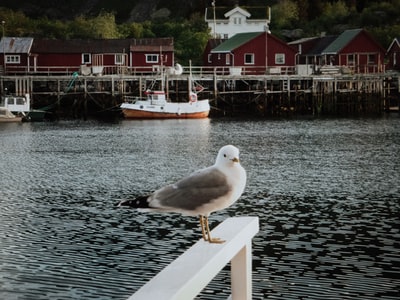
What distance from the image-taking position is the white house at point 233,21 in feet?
349

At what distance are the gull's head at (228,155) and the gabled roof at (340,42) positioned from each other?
2842 inches

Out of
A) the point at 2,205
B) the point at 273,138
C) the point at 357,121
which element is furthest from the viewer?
the point at 357,121

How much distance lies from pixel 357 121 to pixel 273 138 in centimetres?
1608

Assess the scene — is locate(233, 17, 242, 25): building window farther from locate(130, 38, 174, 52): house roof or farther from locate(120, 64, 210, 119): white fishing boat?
locate(120, 64, 210, 119): white fishing boat

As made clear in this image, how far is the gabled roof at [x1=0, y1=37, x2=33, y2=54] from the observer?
7481 cm

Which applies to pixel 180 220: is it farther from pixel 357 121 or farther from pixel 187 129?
pixel 357 121

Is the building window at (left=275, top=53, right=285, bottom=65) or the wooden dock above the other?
the building window at (left=275, top=53, right=285, bottom=65)

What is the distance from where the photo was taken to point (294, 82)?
78.1 metres

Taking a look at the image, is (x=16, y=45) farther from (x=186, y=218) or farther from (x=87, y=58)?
(x=186, y=218)

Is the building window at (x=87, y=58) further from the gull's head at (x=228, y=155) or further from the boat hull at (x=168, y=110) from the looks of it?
the gull's head at (x=228, y=155)

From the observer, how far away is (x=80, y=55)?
75875 millimetres

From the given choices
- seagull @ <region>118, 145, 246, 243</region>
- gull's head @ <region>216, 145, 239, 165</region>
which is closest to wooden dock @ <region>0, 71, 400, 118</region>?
seagull @ <region>118, 145, 246, 243</region>

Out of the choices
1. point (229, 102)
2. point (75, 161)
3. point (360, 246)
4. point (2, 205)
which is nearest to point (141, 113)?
point (229, 102)

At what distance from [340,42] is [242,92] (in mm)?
11912
